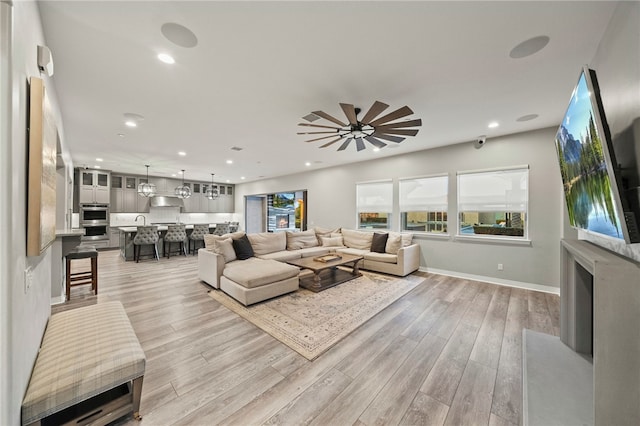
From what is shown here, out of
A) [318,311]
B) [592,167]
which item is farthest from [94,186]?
[592,167]

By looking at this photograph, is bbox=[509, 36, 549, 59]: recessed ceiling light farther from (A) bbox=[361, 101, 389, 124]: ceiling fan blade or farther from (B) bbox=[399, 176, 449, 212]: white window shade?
(B) bbox=[399, 176, 449, 212]: white window shade

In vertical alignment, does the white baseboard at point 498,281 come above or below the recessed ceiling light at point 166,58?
below

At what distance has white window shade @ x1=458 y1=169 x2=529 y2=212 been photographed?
13.6ft

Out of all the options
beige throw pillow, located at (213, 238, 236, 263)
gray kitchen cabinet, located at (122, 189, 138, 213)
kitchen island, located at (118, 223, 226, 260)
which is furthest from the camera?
gray kitchen cabinet, located at (122, 189, 138, 213)

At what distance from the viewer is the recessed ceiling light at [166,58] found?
2123 millimetres

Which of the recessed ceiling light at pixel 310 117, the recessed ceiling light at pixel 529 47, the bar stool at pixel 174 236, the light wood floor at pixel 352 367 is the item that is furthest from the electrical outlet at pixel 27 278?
the bar stool at pixel 174 236

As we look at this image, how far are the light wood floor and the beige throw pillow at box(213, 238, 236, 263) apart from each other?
79cm

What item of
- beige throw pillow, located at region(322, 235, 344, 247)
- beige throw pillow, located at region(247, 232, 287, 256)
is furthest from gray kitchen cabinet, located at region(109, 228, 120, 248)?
beige throw pillow, located at region(322, 235, 344, 247)

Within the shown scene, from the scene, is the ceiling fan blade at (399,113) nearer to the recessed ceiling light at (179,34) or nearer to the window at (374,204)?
the recessed ceiling light at (179,34)

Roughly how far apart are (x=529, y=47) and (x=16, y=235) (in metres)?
3.66

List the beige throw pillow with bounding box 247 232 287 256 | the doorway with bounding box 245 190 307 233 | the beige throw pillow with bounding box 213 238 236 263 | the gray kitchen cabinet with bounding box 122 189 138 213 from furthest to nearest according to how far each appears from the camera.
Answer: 1. the doorway with bounding box 245 190 307 233
2. the gray kitchen cabinet with bounding box 122 189 138 213
3. the beige throw pillow with bounding box 247 232 287 256
4. the beige throw pillow with bounding box 213 238 236 263

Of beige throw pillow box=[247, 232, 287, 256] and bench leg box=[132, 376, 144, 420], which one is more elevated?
beige throw pillow box=[247, 232, 287, 256]

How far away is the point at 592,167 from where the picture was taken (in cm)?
141

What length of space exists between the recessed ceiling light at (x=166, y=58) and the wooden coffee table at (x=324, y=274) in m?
3.13
